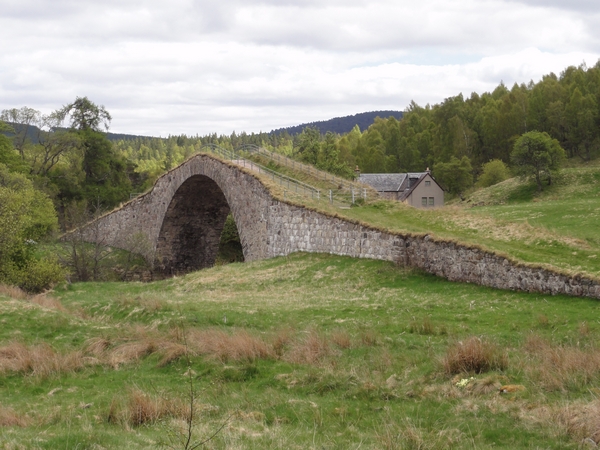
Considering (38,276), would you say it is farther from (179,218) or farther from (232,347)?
(232,347)

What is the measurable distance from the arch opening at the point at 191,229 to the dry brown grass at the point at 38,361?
97.8 ft

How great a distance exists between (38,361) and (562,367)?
9.81m

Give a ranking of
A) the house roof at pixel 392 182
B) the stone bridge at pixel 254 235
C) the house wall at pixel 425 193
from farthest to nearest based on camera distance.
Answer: the house roof at pixel 392 182 < the house wall at pixel 425 193 < the stone bridge at pixel 254 235

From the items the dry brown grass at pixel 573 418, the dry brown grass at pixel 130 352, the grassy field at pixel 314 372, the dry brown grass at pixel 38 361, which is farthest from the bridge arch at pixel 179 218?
the dry brown grass at pixel 573 418

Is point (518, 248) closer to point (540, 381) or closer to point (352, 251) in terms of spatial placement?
point (352, 251)

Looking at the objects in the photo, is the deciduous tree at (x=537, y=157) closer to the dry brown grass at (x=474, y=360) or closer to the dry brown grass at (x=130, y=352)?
the dry brown grass at (x=130, y=352)

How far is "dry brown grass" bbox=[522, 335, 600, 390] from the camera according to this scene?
30.9 feet

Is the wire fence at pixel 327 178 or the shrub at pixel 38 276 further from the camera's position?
the wire fence at pixel 327 178

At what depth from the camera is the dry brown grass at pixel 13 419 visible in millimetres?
9320

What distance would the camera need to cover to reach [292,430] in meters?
8.44

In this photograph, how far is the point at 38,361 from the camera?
13.4 meters

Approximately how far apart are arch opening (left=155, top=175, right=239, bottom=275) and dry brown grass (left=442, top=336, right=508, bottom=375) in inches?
1348

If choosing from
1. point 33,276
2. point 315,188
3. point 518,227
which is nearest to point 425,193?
point 315,188

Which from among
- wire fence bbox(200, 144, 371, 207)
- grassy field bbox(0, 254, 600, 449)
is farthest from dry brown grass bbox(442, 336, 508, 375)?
wire fence bbox(200, 144, 371, 207)
